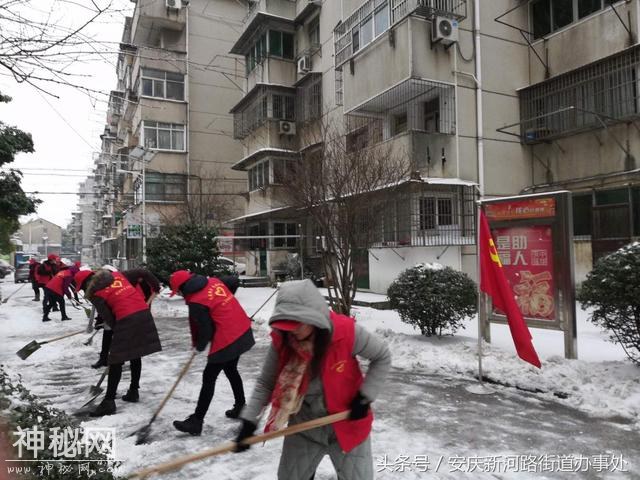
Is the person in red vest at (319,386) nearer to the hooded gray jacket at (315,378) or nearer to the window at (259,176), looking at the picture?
the hooded gray jacket at (315,378)

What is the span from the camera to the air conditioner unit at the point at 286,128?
2047cm

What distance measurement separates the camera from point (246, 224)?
2539 centimetres

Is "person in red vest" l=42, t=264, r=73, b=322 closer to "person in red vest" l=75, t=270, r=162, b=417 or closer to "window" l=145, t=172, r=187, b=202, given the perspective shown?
→ "person in red vest" l=75, t=270, r=162, b=417

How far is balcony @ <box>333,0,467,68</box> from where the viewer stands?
41.5ft

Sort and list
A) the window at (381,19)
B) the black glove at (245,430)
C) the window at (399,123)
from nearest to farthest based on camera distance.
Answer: the black glove at (245,430), the window at (381,19), the window at (399,123)

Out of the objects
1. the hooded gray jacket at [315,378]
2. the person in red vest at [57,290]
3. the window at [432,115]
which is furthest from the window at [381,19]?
the hooded gray jacket at [315,378]

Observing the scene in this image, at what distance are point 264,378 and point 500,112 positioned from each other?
13544 mm

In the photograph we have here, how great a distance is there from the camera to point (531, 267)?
643 centimetres

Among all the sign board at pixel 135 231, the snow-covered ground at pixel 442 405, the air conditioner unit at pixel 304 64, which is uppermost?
the air conditioner unit at pixel 304 64

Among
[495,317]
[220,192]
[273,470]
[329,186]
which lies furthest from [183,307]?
[220,192]

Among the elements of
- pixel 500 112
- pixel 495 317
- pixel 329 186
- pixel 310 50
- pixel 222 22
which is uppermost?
pixel 222 22

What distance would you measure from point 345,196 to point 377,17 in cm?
806

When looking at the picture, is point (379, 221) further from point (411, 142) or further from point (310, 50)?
point (310, 50)

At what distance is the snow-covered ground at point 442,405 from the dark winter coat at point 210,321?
0.78 meters
